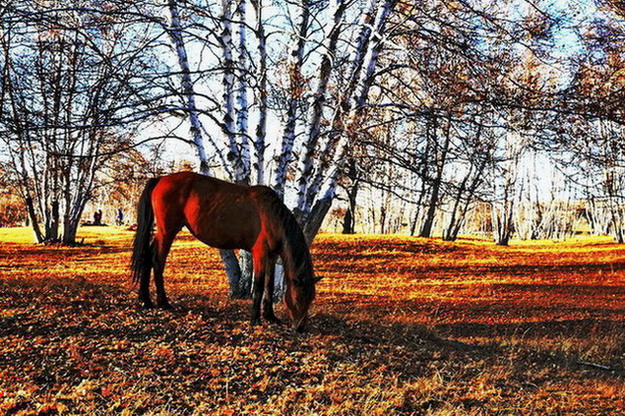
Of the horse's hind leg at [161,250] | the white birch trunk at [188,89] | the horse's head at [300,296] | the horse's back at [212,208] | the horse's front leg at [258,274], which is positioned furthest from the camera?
the white birch trunk at [188,89]

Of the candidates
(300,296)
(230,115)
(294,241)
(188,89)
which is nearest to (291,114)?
(230,115)

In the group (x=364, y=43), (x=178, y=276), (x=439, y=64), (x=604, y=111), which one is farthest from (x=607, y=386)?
(x=178, y=276)

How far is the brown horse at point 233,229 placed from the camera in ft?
18.7

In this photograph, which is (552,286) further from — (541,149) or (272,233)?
(272,233)

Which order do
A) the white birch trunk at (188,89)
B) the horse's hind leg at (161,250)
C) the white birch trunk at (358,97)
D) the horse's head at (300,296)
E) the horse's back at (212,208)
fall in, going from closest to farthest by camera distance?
the horse's head at (300,296) → the horse's back at (212,208) → the horse's hind leg at (161,250) → the white birch trunk at (358,97) → the white birch trunk at (188,89)

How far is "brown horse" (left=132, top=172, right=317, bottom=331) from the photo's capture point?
571 centimetres

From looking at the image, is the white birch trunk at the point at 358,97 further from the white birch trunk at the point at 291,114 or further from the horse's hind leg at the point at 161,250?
the horse's hind leg at the point at 161,250

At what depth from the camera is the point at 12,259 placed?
55.7ft

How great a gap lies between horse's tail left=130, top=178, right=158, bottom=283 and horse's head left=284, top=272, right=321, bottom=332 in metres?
1.79

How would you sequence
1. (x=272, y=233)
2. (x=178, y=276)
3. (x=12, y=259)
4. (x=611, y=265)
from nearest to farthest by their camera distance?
(x=272, y=233) → (x=178, y=276) → (x=12, y=259) → (x=611, y=265)

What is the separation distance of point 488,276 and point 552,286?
6.84 feet

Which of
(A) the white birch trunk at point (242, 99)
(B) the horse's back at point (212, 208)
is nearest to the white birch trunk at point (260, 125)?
(A) the white birch trunk at point (242, 99)

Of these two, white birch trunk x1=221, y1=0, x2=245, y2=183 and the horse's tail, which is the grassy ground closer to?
the horse's tail

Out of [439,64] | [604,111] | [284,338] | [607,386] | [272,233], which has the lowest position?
[607,386]
